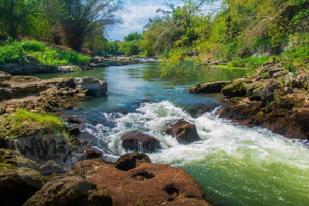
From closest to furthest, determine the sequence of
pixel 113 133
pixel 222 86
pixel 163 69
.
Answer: pixel 163 69 → pixel 113 133 → pixel 222 86

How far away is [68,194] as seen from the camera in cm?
656

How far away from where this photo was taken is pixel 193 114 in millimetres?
20703

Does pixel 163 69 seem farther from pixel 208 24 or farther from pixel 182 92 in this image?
pixel 182 92

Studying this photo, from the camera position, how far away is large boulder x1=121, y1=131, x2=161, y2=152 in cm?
1467

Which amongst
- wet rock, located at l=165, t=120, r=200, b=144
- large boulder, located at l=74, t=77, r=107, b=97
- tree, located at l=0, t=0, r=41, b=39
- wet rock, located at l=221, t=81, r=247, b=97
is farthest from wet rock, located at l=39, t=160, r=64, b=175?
tree, located at l=0, t=0, r=41, b=39

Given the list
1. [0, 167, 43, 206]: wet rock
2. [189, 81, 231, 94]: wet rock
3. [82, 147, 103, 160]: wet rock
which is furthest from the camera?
Result: [189, 81, 231, 94]: wet rock

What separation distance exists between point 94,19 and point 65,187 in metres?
63.2

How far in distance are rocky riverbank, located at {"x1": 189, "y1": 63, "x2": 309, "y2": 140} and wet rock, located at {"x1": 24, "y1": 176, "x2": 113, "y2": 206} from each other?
1057 cm

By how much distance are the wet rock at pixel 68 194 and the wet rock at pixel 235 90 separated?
18.0 metres

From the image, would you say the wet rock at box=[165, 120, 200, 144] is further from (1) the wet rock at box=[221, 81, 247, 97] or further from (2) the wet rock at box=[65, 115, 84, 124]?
(1) the wet rock at box=[221, 81, 247, 97]

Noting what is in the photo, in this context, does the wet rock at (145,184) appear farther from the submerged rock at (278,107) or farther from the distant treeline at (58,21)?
the distant treeline at (58,21)

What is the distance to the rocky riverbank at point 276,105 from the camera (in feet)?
55.5

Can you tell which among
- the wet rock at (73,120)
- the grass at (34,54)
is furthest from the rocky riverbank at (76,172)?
the grass at (34,54)

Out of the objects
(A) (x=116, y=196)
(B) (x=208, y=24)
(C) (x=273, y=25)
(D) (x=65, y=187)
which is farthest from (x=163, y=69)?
(D) (x=65, y=187)
